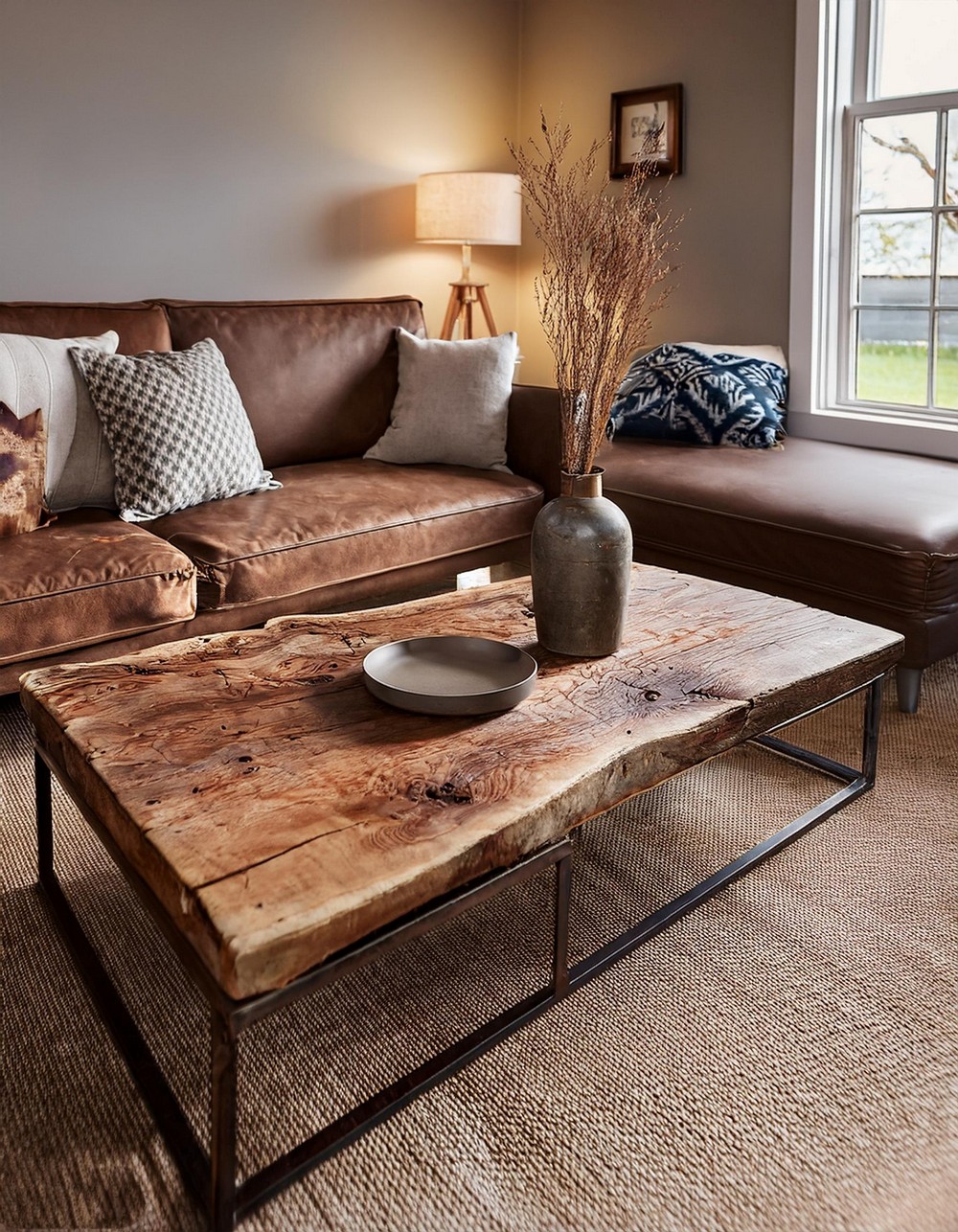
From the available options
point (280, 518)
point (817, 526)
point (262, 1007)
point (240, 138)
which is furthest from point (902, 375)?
point (262, 1007)

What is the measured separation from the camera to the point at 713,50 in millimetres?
3854

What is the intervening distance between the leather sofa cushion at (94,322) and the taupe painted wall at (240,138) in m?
0.88

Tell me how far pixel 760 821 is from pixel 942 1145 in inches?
29.9

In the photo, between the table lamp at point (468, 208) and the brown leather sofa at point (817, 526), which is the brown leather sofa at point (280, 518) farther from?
the table lamp at point (468, 208)

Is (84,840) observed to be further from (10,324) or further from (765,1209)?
(10,324)

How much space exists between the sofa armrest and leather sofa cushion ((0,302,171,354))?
1057mm

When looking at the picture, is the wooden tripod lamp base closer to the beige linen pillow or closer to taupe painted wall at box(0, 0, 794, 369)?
taupe painted wall at box(0, 0, 794, 369)

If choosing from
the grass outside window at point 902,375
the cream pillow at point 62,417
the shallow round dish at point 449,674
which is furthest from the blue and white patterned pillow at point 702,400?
the shallow round dish at point 449,674

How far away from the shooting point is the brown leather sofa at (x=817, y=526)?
7.84 feet

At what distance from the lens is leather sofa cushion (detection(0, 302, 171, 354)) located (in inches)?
107

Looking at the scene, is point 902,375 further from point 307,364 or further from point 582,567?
point 582,567

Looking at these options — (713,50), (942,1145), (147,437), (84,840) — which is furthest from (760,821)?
(713,50)

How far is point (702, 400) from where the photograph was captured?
11.3 feet

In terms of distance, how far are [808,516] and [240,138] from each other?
8.82ft
